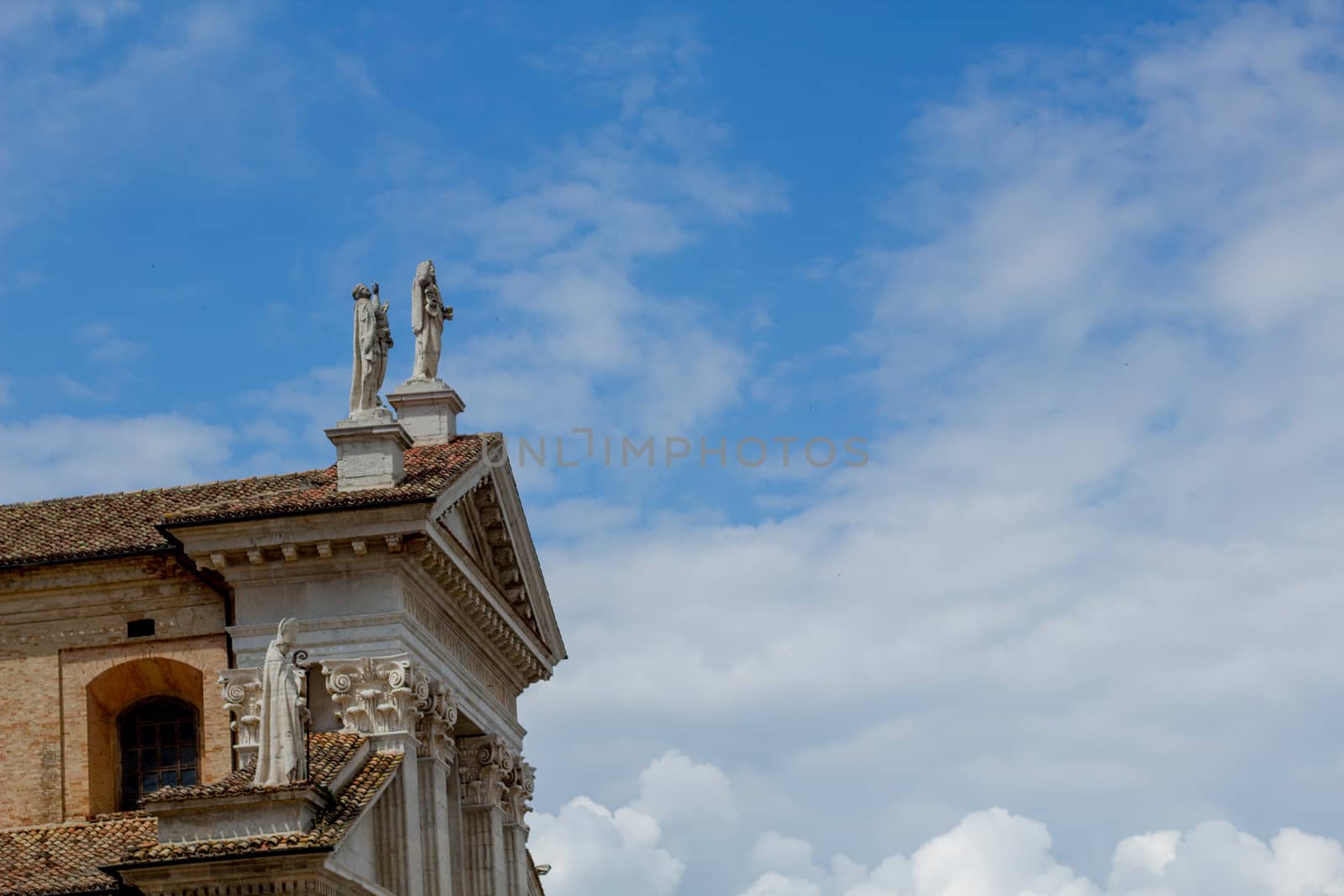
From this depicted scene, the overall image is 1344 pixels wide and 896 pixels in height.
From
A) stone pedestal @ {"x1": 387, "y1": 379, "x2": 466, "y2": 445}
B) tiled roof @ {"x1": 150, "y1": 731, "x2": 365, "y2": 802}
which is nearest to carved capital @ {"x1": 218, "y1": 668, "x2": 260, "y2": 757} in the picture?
tiled roof @ {"x1": 150, "y1": 731, "x2": 365, "y2": 802}

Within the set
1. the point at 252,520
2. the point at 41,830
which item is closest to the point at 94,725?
the point at 41,830

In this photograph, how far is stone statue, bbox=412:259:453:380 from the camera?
3303 cm

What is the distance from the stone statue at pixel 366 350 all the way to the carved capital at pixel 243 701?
3.76 m

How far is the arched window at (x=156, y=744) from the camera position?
29.2 metres

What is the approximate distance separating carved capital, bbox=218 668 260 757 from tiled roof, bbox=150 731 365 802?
2.33ft

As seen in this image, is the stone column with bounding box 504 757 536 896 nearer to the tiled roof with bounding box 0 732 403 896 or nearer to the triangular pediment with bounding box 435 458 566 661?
the triangular pediment with bounding box 435 458 566 661

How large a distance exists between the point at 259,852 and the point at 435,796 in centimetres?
575

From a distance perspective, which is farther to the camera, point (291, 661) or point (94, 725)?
point (94, 725)

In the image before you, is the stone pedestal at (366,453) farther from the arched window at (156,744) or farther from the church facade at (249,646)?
the arched window at (156,744)

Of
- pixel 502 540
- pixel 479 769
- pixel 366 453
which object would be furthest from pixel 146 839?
pixel 502 540

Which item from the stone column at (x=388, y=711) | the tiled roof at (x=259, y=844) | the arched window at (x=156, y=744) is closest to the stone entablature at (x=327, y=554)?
the stone column at (x=388, y=711)

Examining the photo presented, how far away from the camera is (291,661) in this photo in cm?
2550

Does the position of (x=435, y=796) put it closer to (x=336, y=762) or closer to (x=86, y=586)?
(x=336, y=762)

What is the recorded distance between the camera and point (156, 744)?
96.5ft
